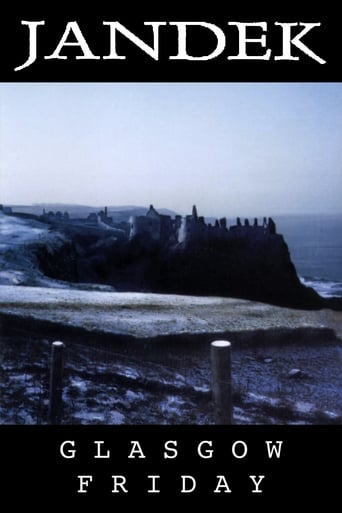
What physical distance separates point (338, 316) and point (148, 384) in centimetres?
454

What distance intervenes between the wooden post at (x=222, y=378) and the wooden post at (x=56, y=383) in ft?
4.53

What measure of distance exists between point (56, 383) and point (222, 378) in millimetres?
1532

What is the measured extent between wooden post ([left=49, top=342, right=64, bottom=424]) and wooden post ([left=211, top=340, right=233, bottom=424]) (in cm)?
138

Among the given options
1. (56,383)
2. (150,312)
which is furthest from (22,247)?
(56,383)

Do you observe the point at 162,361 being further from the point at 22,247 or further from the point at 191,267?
the point at 22,247

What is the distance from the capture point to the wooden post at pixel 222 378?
3.99 m

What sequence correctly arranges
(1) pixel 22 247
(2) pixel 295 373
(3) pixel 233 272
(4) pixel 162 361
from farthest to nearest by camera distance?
(1) pixel 22 247 < (3) pixel 233 272 < (4) pixel 162 361 < (2) pixel 295 373

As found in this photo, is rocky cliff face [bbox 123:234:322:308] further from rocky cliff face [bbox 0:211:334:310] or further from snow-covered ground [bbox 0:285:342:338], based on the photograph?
snow-covered ground [bbox 0:285:342:338]

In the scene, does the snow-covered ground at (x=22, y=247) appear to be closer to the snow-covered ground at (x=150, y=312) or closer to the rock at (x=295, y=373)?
the snow-covered ground at (x=150, y=312)

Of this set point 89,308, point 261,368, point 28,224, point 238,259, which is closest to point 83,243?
point 28,224

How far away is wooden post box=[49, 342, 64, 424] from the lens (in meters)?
4.41

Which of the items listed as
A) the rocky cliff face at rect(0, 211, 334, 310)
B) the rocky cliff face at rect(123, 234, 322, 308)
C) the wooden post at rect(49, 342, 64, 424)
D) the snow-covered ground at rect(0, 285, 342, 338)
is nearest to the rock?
the snow-covered ground at rect(0, 285, 342, 338)

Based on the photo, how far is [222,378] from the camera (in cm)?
405
